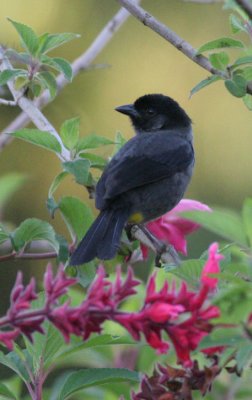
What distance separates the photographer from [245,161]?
898 centimetres

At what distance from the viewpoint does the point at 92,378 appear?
2375mm

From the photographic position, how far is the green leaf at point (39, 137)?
3.25 metres

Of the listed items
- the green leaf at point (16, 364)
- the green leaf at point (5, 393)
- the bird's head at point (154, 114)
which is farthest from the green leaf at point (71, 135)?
the bird's head at point (154, 114)

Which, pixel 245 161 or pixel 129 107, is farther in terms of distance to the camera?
pixel 245 161

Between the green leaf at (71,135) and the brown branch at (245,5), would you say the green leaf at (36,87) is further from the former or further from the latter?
the brown branch at (245,5)

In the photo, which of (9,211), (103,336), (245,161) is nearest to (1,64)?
(103,336)

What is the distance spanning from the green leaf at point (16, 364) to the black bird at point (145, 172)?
771mm

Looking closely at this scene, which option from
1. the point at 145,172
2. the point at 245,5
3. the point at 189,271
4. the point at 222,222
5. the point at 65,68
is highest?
the point at 245,5

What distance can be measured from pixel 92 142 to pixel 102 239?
42cm

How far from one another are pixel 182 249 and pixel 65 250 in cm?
64

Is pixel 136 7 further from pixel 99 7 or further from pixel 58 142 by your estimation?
pixel 99 7

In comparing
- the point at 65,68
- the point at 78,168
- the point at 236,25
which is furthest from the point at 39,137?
the point at 236,25

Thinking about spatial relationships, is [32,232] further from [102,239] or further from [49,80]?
[49,80]

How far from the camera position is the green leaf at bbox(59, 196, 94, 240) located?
308 cm
